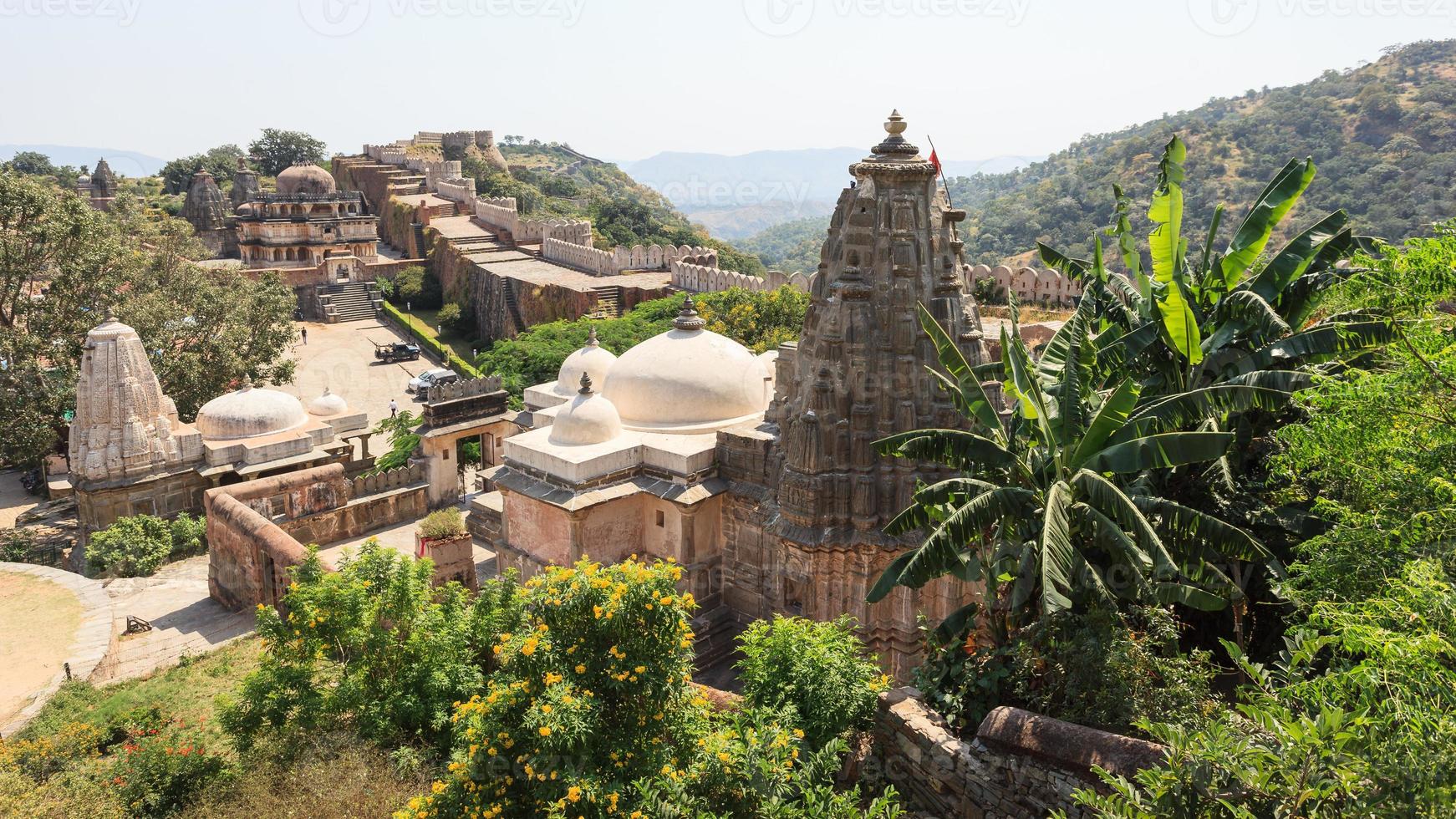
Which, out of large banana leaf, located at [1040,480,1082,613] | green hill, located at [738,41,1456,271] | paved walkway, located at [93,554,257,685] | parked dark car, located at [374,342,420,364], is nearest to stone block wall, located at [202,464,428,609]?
paved walkway, located at [93,554,257,685]

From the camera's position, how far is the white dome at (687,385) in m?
18.0

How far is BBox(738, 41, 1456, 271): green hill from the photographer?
5681 centimetres

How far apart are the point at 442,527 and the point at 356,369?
27.2 metres

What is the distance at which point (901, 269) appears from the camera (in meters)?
14.0

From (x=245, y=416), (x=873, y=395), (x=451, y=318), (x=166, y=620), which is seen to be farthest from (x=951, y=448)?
(x=451, y=318)

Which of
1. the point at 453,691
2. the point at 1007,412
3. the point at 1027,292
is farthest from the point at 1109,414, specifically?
the point at 1027,292

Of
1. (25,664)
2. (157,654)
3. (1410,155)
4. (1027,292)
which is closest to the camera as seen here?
(25,664)

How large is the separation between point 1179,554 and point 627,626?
5.62 metres

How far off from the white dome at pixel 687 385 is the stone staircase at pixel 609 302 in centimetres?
2437

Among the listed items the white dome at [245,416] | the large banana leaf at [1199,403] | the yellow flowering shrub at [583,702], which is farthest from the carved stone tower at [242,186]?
the large banana leaf at [1199,403]

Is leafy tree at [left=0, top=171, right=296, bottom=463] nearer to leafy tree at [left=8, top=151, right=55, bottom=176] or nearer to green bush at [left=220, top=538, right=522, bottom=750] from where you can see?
green bush at [left=220, top=538, right=522, bottom=750]

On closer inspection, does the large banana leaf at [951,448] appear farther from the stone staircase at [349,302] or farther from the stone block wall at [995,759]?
the stone staircase at [349,302]

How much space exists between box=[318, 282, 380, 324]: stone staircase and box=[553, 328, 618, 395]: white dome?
37.6 meters

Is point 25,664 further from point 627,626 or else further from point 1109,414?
point 1109,414
